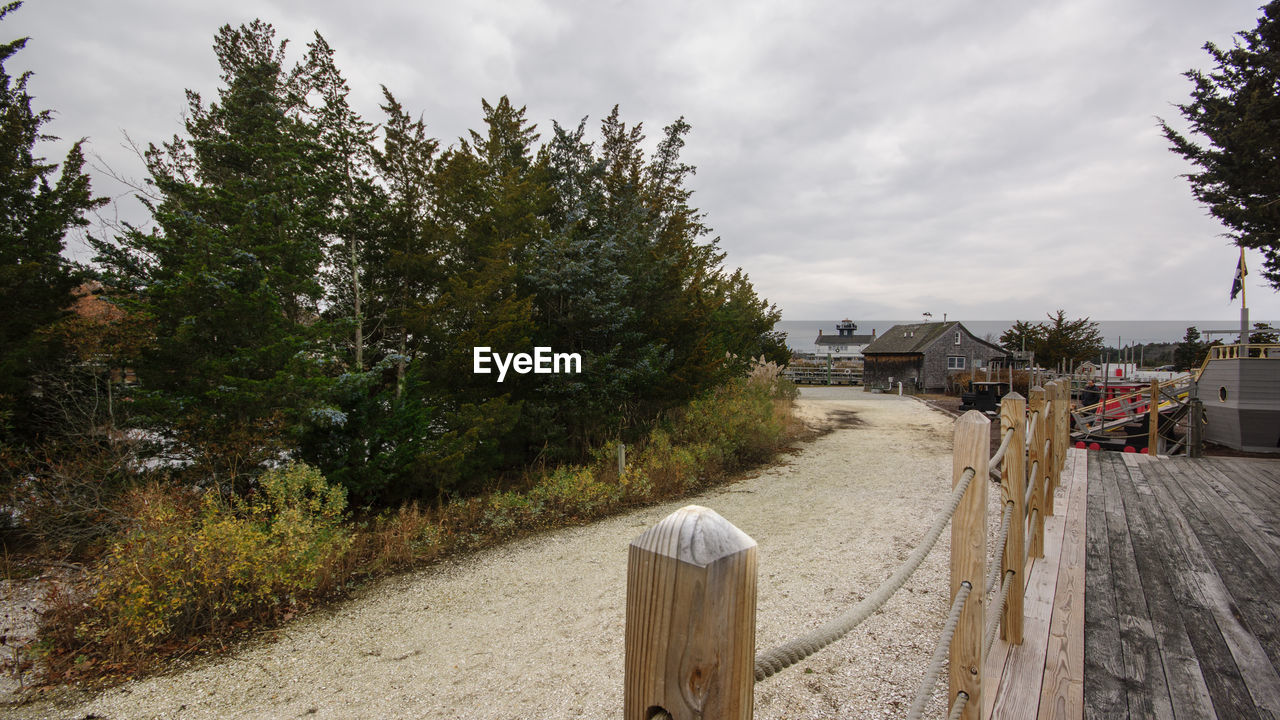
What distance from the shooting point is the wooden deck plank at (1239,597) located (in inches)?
101

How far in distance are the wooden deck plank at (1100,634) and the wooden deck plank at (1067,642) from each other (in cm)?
4

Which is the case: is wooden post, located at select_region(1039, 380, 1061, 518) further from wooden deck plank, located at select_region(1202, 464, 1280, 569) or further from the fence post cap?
the fence post cap

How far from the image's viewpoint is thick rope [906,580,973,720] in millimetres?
1103

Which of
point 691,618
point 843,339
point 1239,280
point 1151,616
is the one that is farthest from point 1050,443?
point 843,339

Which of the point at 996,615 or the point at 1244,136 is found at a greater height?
the point at 1244,136

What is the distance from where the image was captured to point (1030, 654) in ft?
9.12

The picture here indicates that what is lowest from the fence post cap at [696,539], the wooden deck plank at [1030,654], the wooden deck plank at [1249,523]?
the wooden deck plank at [1030,654]

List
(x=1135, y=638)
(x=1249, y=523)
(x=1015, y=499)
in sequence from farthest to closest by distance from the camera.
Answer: (x=1249, y=523), (x=1135, y=638), (x=1015, y=499)

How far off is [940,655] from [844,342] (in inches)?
2293

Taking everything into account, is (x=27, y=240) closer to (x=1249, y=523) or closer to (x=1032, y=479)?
(x=1032, y=479)

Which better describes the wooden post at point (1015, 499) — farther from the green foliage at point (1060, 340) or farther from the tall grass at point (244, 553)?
the green foliage at point (1060, 340)

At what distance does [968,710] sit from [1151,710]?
1.34 metres

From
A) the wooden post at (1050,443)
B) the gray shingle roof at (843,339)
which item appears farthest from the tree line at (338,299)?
the gray shingle roof at (843,339)

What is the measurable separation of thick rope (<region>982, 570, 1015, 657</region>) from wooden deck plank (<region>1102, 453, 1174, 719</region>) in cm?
62
